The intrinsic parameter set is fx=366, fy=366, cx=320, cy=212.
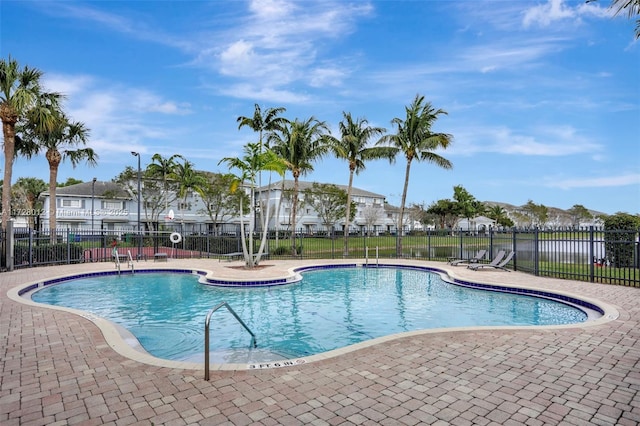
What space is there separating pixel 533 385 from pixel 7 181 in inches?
843

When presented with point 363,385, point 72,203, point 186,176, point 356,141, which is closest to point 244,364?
point 363,385

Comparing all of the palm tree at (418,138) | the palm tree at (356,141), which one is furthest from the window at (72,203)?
the palm tree at (418,138)

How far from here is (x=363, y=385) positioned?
4.28 m

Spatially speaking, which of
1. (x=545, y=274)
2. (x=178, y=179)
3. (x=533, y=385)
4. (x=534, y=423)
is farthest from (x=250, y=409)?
(x=178, y=179)

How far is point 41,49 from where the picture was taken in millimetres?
14312

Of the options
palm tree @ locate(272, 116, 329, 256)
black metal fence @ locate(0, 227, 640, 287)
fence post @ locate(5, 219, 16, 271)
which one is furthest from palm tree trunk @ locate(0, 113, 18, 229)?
palm tree @ locate(272, 116, 329, 256)

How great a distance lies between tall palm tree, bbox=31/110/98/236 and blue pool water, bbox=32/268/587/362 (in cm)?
1188

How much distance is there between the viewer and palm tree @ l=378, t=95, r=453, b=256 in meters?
22.9

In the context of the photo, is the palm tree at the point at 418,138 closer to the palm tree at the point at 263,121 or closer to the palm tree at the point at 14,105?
the palm tree at the point at 263,121

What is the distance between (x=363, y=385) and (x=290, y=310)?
594 centimetres

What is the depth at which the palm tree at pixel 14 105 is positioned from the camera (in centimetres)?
1638

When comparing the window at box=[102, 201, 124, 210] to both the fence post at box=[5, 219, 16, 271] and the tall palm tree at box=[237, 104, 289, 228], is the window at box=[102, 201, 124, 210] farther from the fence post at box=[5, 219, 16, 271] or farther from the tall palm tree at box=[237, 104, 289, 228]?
the fence post at box=[5, 219, 16, 271]

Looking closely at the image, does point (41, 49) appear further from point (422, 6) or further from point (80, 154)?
point (422, 6)

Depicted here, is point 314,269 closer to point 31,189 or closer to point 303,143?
point 303,143
